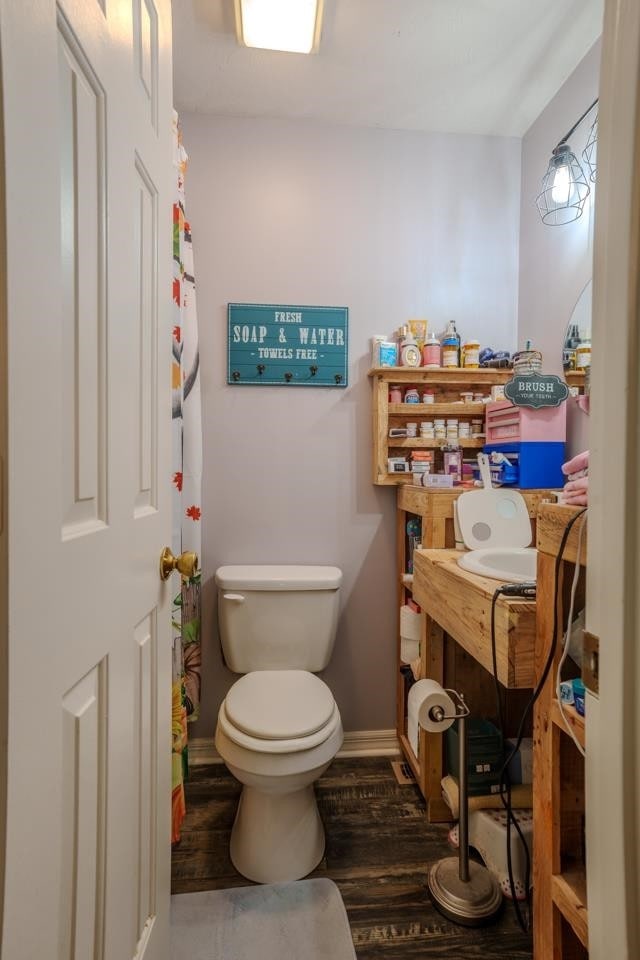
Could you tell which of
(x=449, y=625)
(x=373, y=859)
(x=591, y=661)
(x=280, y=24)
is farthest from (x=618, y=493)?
(x=280, y=24)

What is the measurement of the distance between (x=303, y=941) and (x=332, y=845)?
28 centimetres

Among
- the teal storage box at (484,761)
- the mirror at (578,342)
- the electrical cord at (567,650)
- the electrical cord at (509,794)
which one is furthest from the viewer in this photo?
the mirror at (578,342)

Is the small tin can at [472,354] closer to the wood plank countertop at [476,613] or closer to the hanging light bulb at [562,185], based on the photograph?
the hanging light bulb at [562,185]

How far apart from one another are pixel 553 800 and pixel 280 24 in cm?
208

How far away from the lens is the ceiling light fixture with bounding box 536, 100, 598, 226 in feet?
4.82

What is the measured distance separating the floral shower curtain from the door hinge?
113 cm

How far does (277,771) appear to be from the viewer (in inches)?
46.6

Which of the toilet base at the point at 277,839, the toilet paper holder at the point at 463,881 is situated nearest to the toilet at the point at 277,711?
the toilet base at the point at 277,839

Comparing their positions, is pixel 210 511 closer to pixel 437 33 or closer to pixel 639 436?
pixel 639 436

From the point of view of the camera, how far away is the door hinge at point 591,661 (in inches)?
17.3

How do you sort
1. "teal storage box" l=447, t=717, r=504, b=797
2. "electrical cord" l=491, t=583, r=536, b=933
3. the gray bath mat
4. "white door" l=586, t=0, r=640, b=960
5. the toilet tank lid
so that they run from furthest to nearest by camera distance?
the toilet tank lid, "teal storage box" l=447, t=717, r=504, b=797, the gray bath mat, "electrical cord" l=491, t=583, r=536, b=933, "white door" l=586, t=0, r=640, b=960

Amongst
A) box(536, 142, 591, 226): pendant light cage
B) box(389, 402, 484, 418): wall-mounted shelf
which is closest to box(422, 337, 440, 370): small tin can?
box(389, 402, 484, 418): wall-mounted shelf

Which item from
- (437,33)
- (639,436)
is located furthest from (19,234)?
(437,33)

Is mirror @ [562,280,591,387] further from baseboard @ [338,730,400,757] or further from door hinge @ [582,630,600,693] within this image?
baseboard @ [338,730,400,757]
